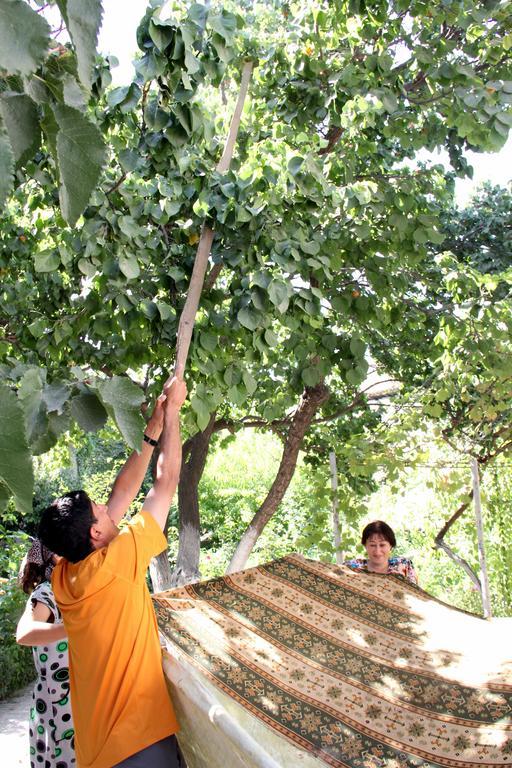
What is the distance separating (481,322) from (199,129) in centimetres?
220

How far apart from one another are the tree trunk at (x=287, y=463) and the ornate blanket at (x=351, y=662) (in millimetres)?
1924

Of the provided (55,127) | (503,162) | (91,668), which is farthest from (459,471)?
(503,162)

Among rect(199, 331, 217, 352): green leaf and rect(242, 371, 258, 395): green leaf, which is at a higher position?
rect(199, 331, 217, 352): green leaf

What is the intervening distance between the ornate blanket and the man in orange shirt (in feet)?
1.04

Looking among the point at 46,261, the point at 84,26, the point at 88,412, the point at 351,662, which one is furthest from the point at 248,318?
the point at 84,26

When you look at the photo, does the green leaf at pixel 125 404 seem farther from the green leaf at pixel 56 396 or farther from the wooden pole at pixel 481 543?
the wooden pole at pixel 481 543

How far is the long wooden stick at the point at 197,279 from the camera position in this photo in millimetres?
2523

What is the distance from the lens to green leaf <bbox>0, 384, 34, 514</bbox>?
1.71 ft

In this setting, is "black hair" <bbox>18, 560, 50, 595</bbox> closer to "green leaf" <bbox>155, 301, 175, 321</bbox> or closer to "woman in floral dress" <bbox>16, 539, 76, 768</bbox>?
"woman in floral dress" <bbox>16, 539, 76, 768</bbox>

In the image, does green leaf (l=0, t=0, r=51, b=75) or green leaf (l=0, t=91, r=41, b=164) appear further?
green leaf (l=0, t=91, r=41, b=164)

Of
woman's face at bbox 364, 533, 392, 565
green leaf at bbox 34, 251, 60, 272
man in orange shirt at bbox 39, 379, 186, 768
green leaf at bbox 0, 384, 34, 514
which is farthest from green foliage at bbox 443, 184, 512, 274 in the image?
green leaf at bbox 0, 384, 34, 514

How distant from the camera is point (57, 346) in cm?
348

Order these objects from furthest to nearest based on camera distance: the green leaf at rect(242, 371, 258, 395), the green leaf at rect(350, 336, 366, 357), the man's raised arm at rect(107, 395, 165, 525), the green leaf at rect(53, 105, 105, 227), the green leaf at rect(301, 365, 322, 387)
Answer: the green leaf at rect(301, 365, 322, 387)
the green leaf at rect(350, 336, 366, 357)
the green leaf at rect(242, 371, 258, 395)
the man's raised arm at rect(107, 395, 165, 525)
the green leaf at rect(53, 105, 105, 227)

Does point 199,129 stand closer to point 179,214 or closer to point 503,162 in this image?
point 179,214
